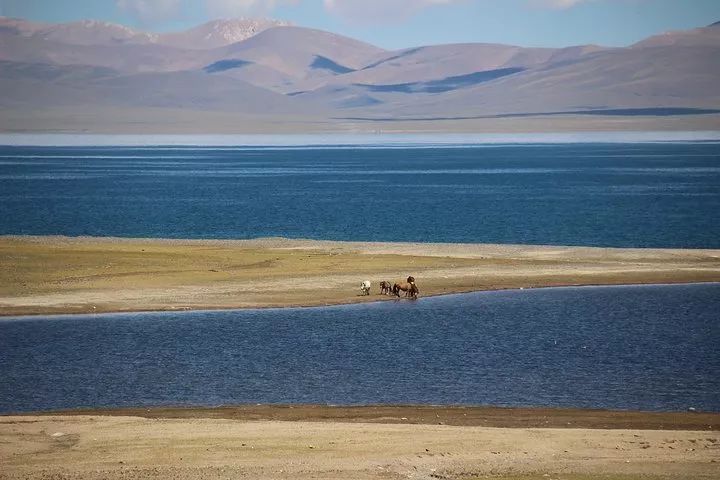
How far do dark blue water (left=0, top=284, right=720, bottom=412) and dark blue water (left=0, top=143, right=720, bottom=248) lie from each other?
2112cm

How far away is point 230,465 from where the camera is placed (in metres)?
18.5

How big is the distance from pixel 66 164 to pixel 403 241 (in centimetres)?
9996

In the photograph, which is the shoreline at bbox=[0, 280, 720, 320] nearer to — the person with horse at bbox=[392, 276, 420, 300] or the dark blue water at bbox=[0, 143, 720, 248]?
the person with horse at bbox=[392, 276, 420, 300]

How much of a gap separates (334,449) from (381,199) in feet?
230

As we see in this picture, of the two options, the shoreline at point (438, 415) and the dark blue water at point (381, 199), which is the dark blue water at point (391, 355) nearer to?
the shoreline at point (438, 415)

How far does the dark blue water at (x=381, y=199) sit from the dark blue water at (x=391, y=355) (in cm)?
2112

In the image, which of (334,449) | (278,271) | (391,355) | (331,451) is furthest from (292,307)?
(331,451)

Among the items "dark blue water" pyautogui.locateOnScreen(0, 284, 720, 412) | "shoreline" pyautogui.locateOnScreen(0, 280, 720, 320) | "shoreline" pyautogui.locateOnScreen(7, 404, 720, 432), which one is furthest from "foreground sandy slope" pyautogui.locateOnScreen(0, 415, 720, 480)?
"shoreline" pyautogui.locateOnScreen(0, 280, 720, 320)

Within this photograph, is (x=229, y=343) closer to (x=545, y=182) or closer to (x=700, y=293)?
(x=700, y=293)

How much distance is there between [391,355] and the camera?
2948 centimetres

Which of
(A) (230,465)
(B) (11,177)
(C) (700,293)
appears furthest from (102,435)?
(B) (11,177)

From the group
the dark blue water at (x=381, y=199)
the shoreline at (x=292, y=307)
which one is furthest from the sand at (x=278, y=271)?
the dark blue water at (x=381, y=199)

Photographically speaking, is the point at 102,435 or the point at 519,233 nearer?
the point at 102,435

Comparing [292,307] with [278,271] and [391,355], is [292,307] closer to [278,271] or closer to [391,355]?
[278,271]
